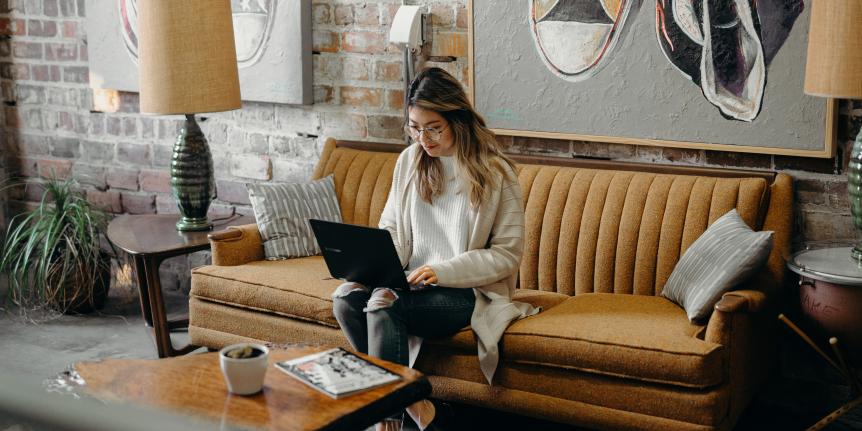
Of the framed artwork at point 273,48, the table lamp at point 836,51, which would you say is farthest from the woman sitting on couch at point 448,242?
the framed artwork at point 273,48

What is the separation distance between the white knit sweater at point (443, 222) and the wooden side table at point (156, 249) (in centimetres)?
101

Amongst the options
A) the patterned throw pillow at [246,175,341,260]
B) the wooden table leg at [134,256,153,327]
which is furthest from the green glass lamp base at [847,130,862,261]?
the wooden table leg at [134,256,153,327]

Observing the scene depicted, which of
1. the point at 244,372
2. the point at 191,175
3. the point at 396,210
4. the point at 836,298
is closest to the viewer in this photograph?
the point at 244,372

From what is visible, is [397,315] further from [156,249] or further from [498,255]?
[156,249]

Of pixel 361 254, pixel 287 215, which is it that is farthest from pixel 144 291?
pixel 361 254

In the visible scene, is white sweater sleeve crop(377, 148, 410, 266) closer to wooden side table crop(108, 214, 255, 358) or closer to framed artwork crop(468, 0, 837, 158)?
framed artwork crop(468, 0, 837, 158)

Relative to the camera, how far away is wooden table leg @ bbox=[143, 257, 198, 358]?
3480mm

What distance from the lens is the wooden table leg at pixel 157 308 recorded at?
11.4 ft

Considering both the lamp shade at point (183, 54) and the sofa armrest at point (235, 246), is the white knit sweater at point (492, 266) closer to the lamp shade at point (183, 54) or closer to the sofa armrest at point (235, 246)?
the sofa armrest at point (235, 246)

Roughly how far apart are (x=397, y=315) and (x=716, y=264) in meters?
0.96

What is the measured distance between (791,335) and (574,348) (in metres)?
0.98

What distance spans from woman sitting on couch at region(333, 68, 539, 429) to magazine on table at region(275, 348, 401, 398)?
39cm

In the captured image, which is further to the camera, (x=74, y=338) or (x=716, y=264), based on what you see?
(x=74, y=338)

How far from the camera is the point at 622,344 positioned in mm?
2586
